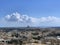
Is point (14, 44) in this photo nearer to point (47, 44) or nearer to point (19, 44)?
point (19, 44)

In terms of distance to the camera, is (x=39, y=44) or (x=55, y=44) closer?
(x=55, y=44)

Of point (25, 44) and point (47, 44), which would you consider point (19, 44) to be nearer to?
point (25, 44)

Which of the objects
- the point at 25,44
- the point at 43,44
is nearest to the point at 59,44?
the point at 43,44

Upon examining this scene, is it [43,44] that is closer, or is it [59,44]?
[59,44]

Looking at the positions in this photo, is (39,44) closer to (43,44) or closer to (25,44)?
(43,44)

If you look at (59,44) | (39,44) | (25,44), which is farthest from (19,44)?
(59,44)

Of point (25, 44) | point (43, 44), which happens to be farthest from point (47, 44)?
point (25, 44)
